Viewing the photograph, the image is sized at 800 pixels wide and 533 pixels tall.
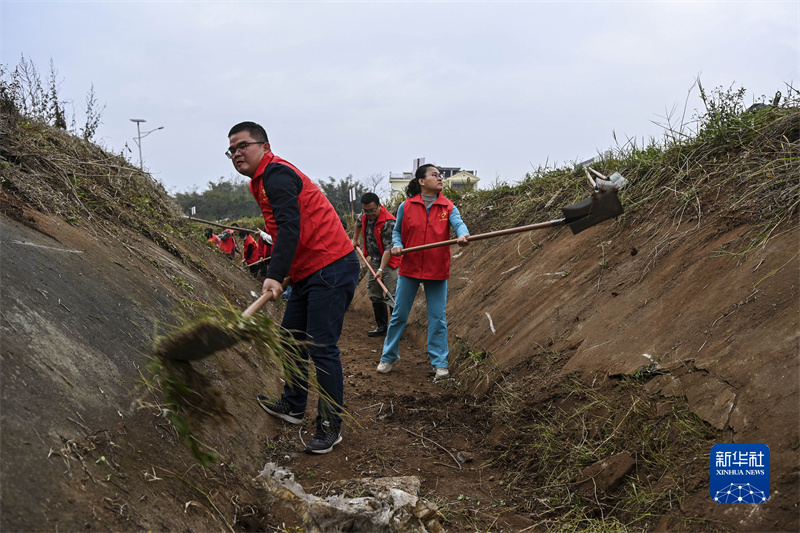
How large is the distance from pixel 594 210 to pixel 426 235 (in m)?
1.63

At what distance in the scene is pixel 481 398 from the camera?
451cm

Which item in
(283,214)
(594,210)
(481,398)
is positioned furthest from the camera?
(481,398)

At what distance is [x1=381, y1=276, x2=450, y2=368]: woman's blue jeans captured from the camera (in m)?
5.35

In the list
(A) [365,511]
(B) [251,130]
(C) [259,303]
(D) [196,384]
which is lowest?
(A) [365,511]

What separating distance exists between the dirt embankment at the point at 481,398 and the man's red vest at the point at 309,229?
680 millimetres

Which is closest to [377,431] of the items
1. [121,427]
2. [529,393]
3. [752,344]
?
[529,393]

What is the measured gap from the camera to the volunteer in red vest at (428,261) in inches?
209

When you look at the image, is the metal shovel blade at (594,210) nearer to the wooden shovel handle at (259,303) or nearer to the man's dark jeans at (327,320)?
the man's dark jeans at (327,320)

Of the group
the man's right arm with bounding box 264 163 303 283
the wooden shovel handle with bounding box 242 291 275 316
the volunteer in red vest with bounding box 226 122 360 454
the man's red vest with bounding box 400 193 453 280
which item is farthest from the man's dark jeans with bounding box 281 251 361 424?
the man's red vest with bounding box 400 193 453 280

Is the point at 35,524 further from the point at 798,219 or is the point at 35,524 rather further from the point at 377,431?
the point at 798,219

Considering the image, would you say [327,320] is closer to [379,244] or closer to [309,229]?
[309,229]

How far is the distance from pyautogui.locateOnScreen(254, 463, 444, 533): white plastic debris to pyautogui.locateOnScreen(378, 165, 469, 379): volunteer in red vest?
2486 mm

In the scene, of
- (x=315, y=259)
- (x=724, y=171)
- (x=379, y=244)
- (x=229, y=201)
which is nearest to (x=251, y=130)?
(x=315, y=259)

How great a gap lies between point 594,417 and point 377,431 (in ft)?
5.07
